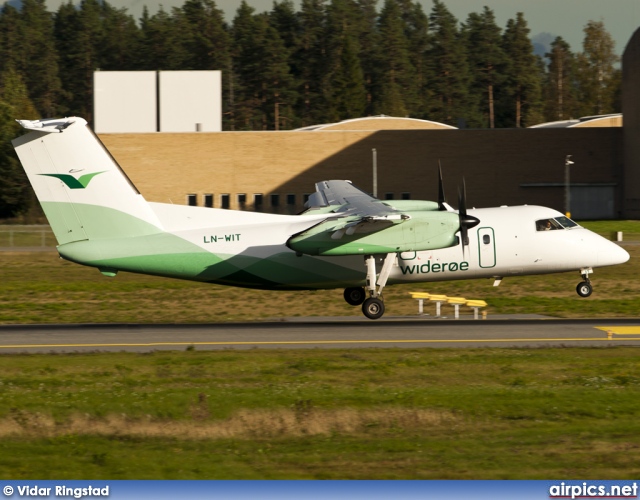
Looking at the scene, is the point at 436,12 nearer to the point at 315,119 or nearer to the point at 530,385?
the point at 315,119

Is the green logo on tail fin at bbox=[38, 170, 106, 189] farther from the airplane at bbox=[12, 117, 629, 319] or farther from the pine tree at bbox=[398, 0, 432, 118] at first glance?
the pine tree at bbox=[398, 0, 432, 118]

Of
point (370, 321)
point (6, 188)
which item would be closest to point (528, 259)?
point (370, 321)

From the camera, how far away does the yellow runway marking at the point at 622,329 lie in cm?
2722

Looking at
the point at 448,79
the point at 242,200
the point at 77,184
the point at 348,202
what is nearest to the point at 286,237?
the point at 348,202

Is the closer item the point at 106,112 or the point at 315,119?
the point at 106,112

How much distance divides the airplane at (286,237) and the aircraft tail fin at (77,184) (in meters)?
0.03

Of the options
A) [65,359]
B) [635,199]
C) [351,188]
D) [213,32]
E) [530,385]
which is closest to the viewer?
[530,385]

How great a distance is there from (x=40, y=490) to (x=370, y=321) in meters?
19.1

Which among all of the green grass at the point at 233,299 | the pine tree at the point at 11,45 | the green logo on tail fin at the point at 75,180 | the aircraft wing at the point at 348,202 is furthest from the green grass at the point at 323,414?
the pine tree at the point at 11,45

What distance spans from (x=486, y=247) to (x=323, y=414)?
44.1ft

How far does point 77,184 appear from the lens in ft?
89.2

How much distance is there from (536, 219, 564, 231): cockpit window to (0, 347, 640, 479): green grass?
7018mm

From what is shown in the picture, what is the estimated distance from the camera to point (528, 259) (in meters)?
30.5

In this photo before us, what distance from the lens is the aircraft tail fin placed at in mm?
26734
